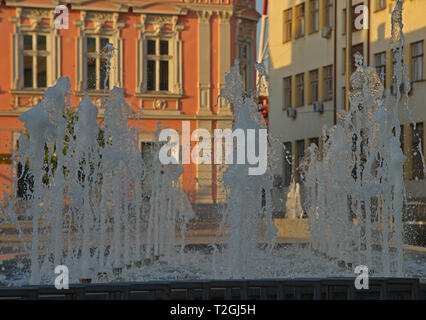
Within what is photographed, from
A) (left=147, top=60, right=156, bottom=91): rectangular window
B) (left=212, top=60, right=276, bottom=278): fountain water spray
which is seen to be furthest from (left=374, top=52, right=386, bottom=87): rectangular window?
(left=212, top=60, right=276, bottom=278): fountain water spray

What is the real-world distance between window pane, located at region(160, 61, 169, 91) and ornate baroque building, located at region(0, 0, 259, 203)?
1.4 inches

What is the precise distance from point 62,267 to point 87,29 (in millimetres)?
21608

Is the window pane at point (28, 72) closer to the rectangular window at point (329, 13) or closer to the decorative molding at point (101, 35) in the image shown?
the decorative molding at point (101, 35)

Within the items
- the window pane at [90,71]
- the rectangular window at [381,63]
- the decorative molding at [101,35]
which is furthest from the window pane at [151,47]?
the rectangular window at [381,63]

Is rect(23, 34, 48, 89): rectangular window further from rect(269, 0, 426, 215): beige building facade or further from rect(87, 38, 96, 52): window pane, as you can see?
rect(269, 0, 426, 215): beige building facade

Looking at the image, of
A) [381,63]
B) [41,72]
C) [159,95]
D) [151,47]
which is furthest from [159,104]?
[381,63]

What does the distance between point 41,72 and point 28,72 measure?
16.9 inches

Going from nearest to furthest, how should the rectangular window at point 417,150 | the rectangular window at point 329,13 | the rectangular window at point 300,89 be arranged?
the rectangular window at point 417,150 < the rectangular window at point 329,13 < the rectangular window at point 300,89

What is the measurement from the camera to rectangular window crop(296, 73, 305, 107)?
32.1 m

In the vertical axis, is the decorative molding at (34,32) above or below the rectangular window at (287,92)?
above

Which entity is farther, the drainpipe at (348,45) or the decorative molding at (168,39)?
the decorative molding at (168,39)

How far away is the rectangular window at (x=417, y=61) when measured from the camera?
25828mm

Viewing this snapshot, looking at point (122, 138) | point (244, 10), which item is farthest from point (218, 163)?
point (122, 138)
